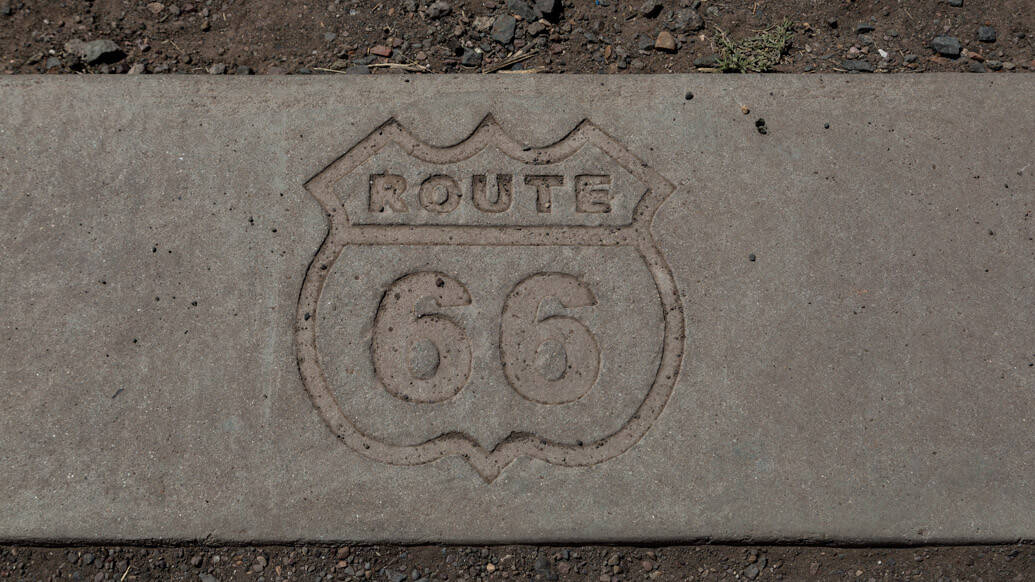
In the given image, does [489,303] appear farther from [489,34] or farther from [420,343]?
[489,34]

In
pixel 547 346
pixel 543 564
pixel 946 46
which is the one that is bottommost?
pixel 543 564

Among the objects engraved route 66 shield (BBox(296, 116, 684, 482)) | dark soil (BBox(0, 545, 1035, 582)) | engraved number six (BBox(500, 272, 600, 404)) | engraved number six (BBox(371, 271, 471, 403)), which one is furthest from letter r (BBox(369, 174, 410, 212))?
dark soil (BBox(0, 545, 1035, 582))

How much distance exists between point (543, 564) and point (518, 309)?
0.86m

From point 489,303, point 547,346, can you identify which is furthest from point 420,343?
point 547,346

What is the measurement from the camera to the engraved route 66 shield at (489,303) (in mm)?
2135

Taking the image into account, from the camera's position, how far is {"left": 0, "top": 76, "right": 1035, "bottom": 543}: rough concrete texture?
2090mm

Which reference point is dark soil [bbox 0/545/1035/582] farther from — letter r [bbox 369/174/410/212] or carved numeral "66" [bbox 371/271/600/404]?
letter r [bbox 369/174/410/212]

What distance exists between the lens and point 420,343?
217cm

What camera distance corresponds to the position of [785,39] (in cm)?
253

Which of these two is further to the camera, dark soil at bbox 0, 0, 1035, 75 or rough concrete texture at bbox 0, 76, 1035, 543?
dark soil at bbox 0, 0, 1035, 75

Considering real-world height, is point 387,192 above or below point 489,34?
below

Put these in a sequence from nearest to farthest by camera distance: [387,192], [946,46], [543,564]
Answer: [543,564] → [387,192] → [946,46]

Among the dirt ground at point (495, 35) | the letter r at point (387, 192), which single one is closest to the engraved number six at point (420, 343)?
the letter r at point (387, 192)

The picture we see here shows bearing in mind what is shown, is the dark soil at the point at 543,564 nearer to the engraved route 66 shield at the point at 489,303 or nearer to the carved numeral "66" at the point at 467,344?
the engraved route 66 shield at the point at 489,303
